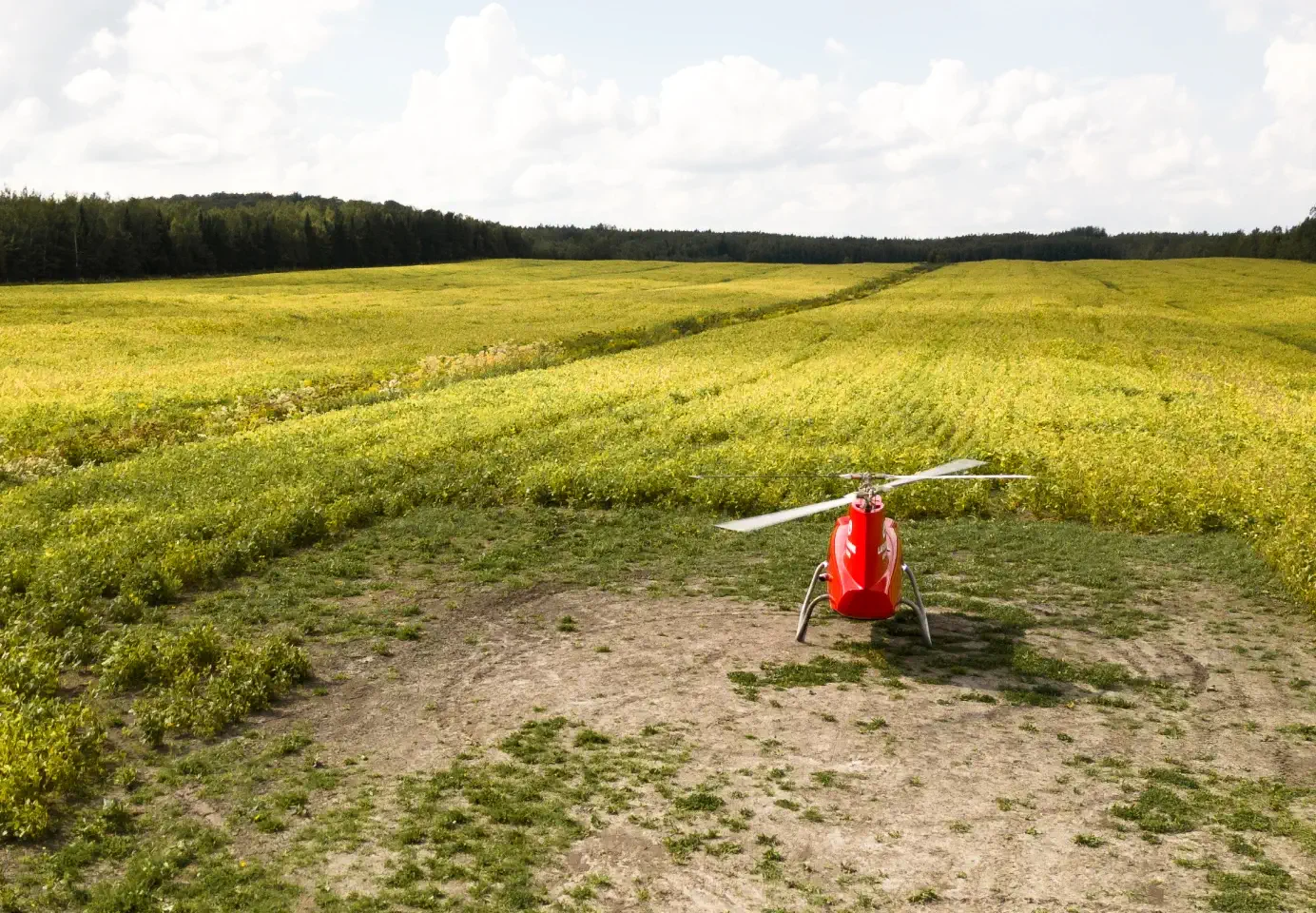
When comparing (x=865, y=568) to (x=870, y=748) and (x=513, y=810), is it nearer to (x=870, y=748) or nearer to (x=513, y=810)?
(x=870, y=748)

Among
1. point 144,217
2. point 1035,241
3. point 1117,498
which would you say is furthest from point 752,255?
point 1117,498

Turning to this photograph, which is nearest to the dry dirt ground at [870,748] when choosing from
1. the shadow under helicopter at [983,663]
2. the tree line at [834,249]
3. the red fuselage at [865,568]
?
the shadow under helicopter at [983,663]

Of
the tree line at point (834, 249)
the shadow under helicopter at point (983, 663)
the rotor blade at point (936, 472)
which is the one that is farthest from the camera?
the tree line at point (834, 249)

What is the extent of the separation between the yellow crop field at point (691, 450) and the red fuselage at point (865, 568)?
7270 mm

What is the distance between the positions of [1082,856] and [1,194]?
5138 inches

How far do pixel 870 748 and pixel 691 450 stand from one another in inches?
649

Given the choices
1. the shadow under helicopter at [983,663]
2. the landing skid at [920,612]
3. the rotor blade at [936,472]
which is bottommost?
the shadow under helicopter at [983,663]

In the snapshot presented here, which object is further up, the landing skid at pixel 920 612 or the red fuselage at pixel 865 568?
the red fuselage at pixel 865 568

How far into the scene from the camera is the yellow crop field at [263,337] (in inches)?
1267

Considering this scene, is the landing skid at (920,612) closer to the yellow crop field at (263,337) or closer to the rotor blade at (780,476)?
the rotor blade at (780,476)

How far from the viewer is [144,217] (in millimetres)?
102000

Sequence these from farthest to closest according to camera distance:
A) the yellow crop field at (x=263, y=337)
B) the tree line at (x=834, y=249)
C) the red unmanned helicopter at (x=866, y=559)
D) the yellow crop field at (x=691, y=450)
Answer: the tree line at (x=834, y=249) < the yellow crop field at (x=263, y=337) < the yellow crop field at (x=691, y=450) < the red unmanned helicopter at (x=866, y=559)

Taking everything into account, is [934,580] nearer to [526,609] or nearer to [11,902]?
[526,609]

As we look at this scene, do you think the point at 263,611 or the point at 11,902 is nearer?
the point at 11,902
